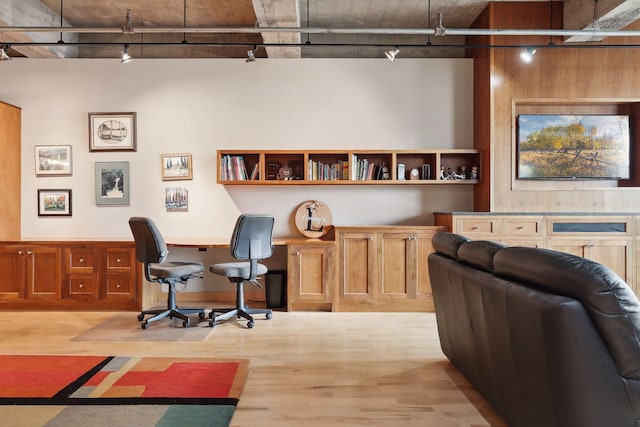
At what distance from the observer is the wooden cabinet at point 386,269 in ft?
16.6

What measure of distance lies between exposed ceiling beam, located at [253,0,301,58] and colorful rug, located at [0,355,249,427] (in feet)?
10.4

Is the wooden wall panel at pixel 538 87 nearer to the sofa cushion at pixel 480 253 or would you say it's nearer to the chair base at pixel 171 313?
the sofa cushion at pixel 480 253

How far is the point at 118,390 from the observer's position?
2771 mm

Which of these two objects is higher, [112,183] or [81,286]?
[112,183]

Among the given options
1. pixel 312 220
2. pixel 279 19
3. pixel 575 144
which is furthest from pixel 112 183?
pixel 575 144

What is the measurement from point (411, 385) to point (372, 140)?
134 inches

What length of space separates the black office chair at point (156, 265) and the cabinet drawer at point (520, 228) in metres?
3.23

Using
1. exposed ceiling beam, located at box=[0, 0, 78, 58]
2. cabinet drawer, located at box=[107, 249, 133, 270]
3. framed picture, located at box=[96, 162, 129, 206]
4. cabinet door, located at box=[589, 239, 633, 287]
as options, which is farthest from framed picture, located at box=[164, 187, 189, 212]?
cabinet door, located at box=[589, 239, 633, 287]


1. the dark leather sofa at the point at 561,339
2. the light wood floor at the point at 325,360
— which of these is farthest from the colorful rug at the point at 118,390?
the dark leather sofa at the point at 561,339

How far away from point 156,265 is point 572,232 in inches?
169

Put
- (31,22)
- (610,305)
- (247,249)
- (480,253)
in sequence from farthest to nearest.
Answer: (31,22)
(247,249)
(480,253)
(610,305)

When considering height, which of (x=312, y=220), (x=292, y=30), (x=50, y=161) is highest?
(x=292, y=30)

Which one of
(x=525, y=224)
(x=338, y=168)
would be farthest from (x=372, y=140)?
(x=525, y=224)

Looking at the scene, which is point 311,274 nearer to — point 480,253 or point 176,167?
point 176,167
